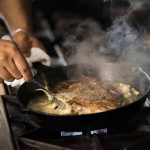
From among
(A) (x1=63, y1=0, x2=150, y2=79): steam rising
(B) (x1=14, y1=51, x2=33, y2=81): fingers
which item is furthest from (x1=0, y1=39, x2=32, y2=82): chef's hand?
(A) (x1=63, y1=0, x2=150, y2=79): steam rising

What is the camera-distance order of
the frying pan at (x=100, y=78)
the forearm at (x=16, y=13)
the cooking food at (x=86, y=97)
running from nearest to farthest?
the frying pan at (x=100, y=78), the cooking food at (x=86, y=97), the forearm at (x=16, y=13)

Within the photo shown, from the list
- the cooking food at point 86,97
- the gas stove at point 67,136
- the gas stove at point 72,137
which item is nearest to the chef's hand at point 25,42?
the cooking food at point 86,97

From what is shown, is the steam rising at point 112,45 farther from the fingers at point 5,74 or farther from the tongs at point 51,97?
the fingers at point 5,74

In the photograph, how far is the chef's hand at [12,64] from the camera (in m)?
1.48

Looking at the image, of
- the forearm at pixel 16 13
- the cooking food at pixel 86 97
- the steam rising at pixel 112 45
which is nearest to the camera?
the cooking food at pixel 86 97

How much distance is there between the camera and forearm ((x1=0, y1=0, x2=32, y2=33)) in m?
2.48

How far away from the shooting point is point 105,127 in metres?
1.33

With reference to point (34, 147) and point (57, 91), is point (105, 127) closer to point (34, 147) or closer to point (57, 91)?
point (34, 147)

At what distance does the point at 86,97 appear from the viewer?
1.57m

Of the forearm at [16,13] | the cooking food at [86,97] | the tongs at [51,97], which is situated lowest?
the cooking food at [86,97]

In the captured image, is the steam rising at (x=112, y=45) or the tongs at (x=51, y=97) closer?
the tongs at (x=51, y=97)

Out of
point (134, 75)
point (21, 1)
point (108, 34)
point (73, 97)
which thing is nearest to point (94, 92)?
point (73, 97)

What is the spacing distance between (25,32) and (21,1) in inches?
19.3

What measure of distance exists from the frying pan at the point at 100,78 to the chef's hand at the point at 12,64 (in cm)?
9
